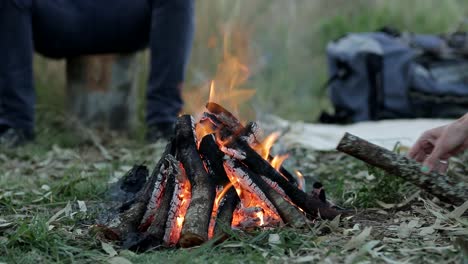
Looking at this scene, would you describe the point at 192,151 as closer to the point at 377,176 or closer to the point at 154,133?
the point at 377,176

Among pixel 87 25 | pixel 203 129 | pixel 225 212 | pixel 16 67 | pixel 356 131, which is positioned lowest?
pixel 356 131

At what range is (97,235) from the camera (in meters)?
2.51

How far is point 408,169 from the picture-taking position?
8.61 ft

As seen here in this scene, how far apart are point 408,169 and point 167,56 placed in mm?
2411

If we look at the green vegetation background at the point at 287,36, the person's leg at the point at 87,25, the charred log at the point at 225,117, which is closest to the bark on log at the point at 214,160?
the charred log at the point at 225,117

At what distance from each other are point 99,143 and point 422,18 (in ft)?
15.7

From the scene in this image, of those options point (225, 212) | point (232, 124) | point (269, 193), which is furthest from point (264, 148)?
point (225, 212)

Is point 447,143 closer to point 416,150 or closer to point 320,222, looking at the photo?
point 416,150

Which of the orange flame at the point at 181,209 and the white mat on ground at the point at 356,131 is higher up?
the orange flame at the point at 181,209

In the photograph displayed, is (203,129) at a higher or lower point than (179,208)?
higher

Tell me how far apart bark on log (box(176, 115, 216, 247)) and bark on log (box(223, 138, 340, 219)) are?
0.12 meters

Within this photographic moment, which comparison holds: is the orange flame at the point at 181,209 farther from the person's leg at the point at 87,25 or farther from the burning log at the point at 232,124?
the person's leg at the point at 87,25

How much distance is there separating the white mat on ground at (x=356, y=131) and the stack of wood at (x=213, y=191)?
194 centimetres

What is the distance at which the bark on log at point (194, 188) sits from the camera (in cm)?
233
